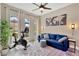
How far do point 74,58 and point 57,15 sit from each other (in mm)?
1055

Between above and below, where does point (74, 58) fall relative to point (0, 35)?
below

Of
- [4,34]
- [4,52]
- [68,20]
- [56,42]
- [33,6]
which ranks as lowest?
[4,52]

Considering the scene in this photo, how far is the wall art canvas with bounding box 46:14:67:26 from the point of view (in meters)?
3.00

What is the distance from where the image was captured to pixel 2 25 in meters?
2.93

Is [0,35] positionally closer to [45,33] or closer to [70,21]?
[45,33]

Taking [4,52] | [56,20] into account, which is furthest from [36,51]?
[56,20]

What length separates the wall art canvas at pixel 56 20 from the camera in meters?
3.00

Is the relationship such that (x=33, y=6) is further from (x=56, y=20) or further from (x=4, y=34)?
(x=4, y=34)

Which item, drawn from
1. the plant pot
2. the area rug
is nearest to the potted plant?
the plant pot

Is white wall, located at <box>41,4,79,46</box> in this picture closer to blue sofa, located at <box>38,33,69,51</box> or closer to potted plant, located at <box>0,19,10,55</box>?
blue sofa, located at <box>38,33,69,51</box>

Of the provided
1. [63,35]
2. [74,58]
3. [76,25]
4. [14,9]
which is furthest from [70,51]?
[14,9]

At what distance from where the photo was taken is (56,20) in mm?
3062

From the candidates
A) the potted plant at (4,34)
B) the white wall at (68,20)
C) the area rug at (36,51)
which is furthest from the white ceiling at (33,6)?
the area rug at (36,51)

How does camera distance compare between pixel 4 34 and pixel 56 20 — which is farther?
pixel 56 20
